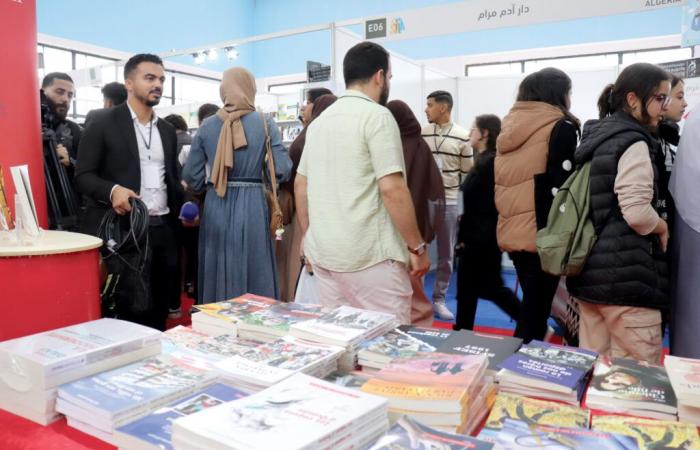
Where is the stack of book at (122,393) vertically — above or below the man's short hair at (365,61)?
below

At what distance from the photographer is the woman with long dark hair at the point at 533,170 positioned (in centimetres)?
245

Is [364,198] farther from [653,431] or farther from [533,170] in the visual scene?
[653,431]

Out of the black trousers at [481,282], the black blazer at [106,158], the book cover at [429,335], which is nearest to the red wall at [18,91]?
the black blazer at [106,158]

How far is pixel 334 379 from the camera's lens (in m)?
1.19

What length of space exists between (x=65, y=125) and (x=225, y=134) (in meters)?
1.32

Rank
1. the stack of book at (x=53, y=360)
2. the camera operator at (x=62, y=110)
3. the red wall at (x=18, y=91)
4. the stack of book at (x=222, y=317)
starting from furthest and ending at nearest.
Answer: the camera operator at (x=62, y=110) < the red wall at (x=18, y=91) < the stack of book at (x=222, y=317) < the stack of book at (x=53, y=360)

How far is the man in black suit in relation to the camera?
2717mm

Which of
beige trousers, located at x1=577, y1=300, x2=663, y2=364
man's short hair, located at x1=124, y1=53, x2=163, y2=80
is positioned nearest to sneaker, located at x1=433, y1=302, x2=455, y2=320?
beige trousers, located at x1=577, y1=300, x2=663, y2=364

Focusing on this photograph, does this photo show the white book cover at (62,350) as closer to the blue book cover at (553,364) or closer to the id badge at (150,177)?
the blue book cover at (553,364)

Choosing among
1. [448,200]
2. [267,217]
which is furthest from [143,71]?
[448,200]

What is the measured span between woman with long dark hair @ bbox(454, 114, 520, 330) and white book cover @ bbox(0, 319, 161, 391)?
2.21 meters

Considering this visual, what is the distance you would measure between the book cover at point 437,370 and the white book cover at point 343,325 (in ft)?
0.52

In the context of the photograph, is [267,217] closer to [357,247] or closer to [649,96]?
[357,247]

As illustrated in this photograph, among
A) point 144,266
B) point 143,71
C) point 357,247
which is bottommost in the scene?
point 144,266
